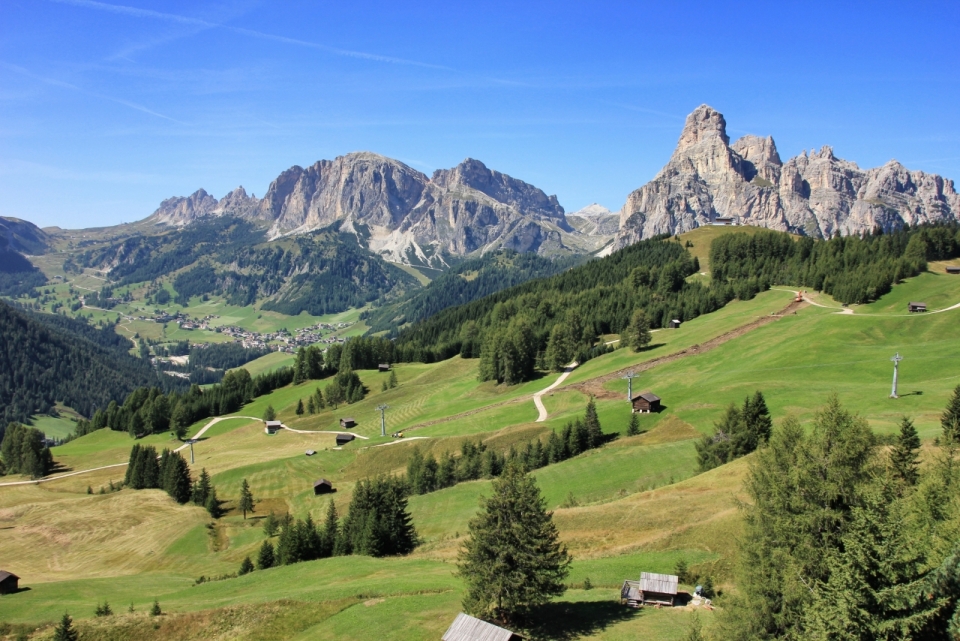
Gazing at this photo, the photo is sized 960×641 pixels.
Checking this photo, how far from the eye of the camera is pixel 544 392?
117688 mm

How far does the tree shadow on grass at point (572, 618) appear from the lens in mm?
30500

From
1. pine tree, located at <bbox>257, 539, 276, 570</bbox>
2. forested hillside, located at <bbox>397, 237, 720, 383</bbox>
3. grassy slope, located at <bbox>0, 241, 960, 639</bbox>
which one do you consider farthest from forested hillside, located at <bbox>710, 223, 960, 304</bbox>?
pine tree, located at <bbox>257, 539, 276, 570</bbox>

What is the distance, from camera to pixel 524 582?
29.9 metres

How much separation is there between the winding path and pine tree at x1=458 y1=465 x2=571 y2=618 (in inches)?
2582

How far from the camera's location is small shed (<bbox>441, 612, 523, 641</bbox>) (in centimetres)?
2772

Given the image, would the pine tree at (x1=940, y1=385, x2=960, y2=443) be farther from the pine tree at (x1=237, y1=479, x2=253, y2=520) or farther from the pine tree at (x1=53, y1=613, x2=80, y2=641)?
the pine tree at (x1=237, y1=479, x2=253, y2=520)

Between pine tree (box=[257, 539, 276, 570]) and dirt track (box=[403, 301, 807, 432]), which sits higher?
dirt track (box=[403, 301, 807, 432])

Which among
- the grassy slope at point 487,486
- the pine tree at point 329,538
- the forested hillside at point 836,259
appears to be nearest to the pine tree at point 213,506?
the grassy slope at point 487,486

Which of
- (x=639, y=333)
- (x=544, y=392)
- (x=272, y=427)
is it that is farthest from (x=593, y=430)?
(x=272, y=427)

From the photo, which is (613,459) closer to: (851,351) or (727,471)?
(727,471)

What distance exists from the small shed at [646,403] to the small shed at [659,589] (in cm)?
5598

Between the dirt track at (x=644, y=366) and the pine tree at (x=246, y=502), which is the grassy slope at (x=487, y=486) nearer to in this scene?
the pine tree at (x=246, y=502)

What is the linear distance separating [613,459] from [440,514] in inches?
858

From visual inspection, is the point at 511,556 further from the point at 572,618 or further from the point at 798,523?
the point at 798,523
